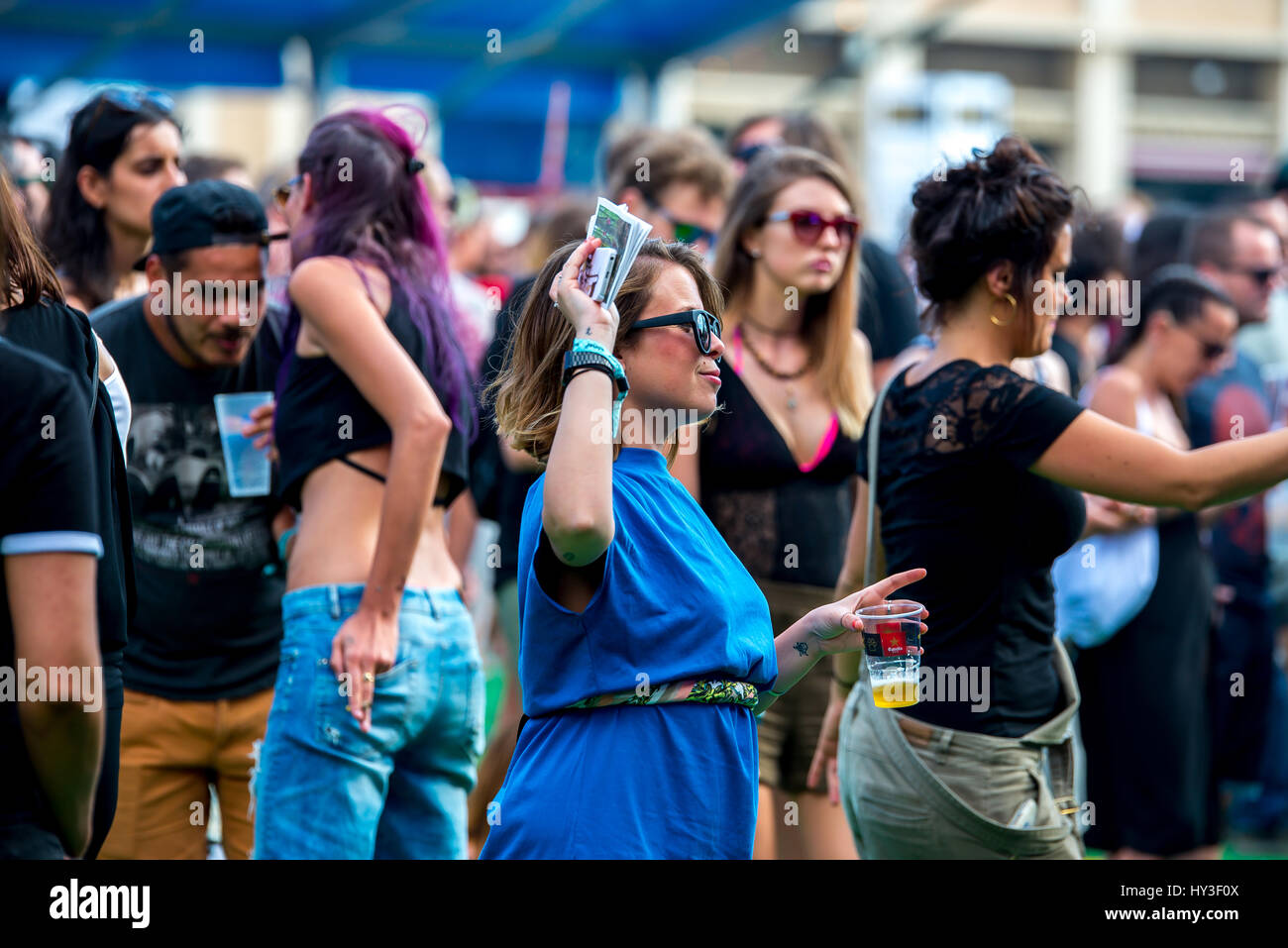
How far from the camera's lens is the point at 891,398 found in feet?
10.6

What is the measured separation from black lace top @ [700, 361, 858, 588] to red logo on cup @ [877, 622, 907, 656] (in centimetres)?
128

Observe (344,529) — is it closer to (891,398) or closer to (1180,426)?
(891,398)

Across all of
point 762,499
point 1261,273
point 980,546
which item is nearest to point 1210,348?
point 1261,273

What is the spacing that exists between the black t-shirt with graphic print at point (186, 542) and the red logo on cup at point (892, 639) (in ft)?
5.40

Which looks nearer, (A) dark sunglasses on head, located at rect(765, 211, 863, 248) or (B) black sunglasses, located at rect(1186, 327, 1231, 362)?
(A) dark sunglasses on head, located at rect(765, 211, 863, 248)

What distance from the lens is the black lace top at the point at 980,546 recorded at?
2988 millimetres

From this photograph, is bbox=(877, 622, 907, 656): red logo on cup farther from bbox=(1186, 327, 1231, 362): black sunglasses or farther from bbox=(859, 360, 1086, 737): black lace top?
bbox=(1186, 327, 1231, 362): black sunglasses

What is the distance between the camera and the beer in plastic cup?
353 cm

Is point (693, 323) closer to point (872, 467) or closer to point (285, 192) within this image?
point (872, 467)

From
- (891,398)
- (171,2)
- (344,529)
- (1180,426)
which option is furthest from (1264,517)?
(171,2)

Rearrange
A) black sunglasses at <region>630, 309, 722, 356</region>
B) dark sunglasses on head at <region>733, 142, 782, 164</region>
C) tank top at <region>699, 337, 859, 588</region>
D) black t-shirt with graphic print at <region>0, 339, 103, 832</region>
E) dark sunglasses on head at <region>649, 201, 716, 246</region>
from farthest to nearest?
dark sunglasses on head at <region>733, 142, 782, 164</region> → dark sunglasses on head at <region>649, 201, 716, 246</region> → tank top at <region>699, 337, 859, 588</region> → black sunglasses at <region>630, 309, 722, 356</region> → black t-shirt with graphic print at <region>0, 339, 103, 832</region>

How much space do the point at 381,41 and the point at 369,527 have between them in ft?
25.7

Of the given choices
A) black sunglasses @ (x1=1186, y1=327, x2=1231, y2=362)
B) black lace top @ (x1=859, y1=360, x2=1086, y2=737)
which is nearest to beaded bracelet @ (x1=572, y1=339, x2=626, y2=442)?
black lace top @ (x1=859, y1=360, x2=1086, y2=737)

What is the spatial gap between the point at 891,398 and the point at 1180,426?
8.38ft
